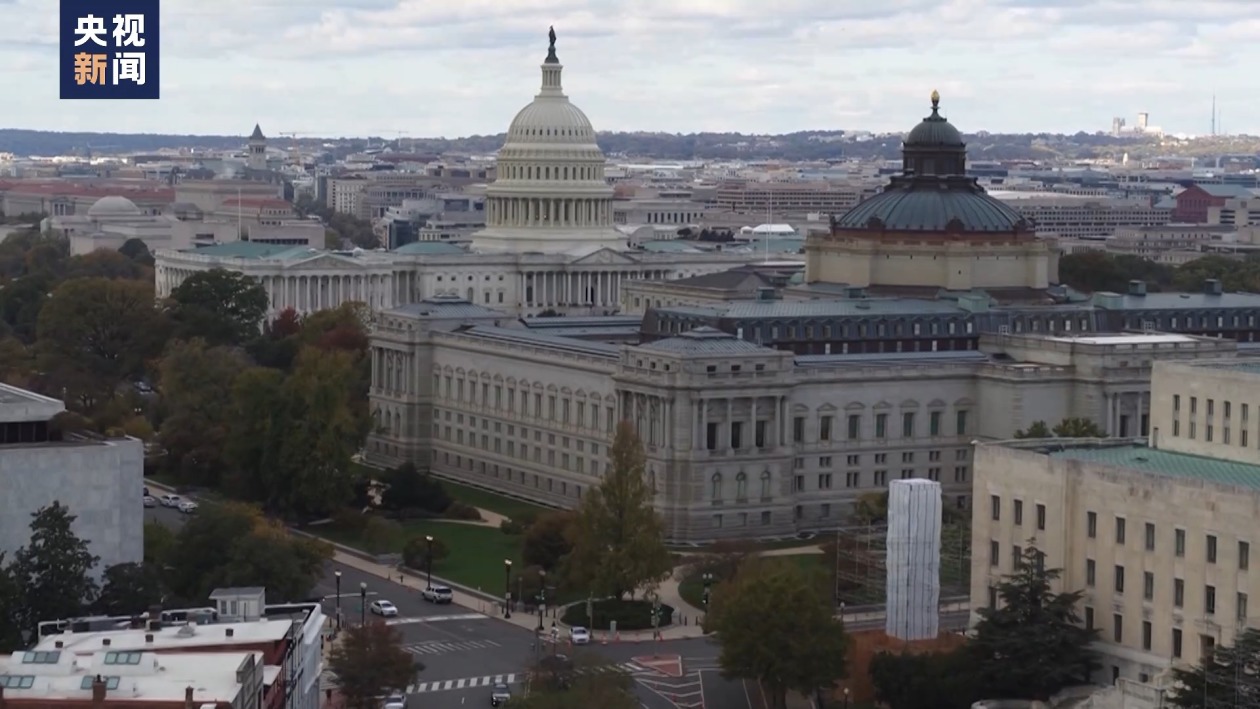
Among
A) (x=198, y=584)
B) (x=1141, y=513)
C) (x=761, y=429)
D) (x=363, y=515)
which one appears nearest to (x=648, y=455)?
(x=761, y=429)

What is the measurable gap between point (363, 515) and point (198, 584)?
27888mm

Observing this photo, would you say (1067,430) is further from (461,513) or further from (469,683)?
(469,683)

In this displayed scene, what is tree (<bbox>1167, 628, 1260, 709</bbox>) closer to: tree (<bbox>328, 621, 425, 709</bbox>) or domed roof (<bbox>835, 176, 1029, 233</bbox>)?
tree (<bbox>328, 621, 425, 709</bbox>)

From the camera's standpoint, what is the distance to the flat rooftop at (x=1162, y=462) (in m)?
86.5

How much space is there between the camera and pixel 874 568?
10594 cm

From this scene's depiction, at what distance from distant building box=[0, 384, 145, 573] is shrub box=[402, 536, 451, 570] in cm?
1673

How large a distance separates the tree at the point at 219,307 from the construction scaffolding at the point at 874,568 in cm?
7699

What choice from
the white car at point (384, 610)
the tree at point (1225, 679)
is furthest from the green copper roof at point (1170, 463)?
the white car at point (384, 610)

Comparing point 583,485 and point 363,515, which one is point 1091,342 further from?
point 363,515

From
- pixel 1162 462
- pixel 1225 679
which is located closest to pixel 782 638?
pixel 1162 462

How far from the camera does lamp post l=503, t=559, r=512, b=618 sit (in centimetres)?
10625

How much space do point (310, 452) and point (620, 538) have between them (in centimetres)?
2503

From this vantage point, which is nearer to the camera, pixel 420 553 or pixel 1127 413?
pixel 420 553

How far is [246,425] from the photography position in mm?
131625
